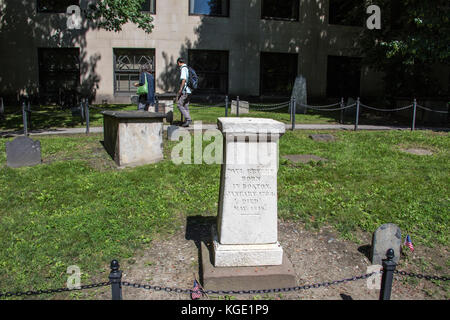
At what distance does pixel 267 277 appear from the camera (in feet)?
14.9

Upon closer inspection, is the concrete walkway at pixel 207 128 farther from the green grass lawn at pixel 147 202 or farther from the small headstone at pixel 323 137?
the green grass lawn at pixel 147 202

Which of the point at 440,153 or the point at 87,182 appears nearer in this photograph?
the point at 87,182

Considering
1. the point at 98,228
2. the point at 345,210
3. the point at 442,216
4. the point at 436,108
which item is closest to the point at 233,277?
the point at 98,228

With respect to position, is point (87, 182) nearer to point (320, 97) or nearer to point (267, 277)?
point (267, 277)

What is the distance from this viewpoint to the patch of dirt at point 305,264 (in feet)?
15.1

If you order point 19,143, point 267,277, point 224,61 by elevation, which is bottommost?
point 267,277

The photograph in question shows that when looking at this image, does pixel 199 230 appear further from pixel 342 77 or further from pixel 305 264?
pixel 342 77

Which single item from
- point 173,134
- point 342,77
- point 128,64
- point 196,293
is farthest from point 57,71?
point 196,293

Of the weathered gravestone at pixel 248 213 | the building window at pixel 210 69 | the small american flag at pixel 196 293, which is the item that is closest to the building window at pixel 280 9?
the building window at pixel 210 69

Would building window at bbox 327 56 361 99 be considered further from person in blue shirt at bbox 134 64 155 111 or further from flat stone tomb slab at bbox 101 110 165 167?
flat stone tomb slab at bbox 101 110 165 167

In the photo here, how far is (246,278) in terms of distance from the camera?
4504mm

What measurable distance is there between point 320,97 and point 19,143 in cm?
1743

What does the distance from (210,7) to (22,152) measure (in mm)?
14801

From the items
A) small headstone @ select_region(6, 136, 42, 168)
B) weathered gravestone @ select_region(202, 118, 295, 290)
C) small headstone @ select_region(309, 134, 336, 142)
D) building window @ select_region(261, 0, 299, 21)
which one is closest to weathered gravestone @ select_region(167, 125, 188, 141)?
small headstone @ select_region(6, 136, 42, 168)
